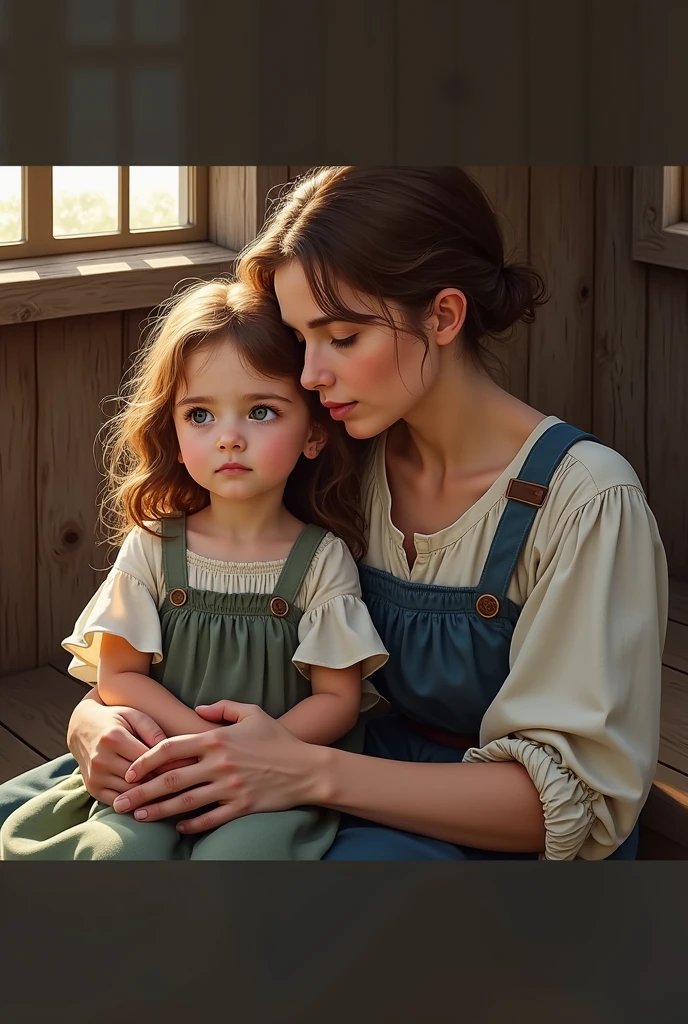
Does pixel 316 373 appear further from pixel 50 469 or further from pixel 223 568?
pixel 50 469

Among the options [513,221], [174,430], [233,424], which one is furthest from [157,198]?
[233,424]

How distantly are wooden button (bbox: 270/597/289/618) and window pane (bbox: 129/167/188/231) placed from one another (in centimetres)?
135

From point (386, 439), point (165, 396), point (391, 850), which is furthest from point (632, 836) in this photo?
point (165, 396)

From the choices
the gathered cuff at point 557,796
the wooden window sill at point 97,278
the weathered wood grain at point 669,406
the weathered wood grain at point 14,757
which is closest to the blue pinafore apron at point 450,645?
the gathered cuff at point 557,796

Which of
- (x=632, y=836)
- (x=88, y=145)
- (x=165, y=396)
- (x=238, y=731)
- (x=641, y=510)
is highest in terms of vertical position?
(x=88, y=145)

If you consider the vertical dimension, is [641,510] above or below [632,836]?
above

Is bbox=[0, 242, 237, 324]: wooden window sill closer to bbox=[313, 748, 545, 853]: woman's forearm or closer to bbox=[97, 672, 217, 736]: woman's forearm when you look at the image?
bbox=[97, 672, 217, 736]: woman's forearm

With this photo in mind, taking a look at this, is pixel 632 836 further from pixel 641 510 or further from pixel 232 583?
pixel 232 583

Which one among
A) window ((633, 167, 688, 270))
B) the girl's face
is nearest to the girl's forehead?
the girl's face

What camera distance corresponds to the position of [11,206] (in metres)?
2.20

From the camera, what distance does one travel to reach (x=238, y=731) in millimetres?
1062

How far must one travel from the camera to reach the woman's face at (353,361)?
1067 millimetres

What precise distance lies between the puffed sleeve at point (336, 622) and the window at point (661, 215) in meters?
1.68

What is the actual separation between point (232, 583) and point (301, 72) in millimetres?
1011
